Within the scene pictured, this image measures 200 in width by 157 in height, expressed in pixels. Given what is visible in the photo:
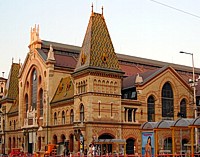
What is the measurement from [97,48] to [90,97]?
22.9ft

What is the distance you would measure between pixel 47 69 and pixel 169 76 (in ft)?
64.0

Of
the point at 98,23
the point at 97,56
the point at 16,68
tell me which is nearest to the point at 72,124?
the point at 97,56

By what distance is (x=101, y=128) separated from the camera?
181 feet

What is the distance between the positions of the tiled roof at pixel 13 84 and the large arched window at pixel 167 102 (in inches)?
1369

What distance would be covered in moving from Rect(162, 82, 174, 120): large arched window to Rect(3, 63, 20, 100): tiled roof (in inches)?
1369

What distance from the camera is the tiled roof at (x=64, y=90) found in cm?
6261

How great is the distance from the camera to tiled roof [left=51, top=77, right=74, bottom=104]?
6261 cm

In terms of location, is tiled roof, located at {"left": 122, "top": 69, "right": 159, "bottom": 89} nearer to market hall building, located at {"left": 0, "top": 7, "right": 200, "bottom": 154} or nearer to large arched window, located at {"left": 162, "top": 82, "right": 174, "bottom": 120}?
market hall building, located at {"left": 0, "top": 7, "right": 200, "bottom": 154}

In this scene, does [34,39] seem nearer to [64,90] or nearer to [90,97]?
[64,90]

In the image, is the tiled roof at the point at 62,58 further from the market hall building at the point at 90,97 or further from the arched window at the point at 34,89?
the arched window at the point at 34,89

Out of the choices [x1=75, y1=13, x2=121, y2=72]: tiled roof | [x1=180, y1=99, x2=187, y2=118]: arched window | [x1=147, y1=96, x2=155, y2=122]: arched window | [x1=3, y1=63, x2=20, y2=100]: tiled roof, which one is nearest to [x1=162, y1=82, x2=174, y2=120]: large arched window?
Answer: [x1=180, y1=99, x2=187, y2=118]: arched window

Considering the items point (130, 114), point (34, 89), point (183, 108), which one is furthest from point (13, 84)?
point (183, 108)

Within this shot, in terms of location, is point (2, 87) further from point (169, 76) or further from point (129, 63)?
point (169, 76)

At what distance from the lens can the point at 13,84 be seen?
86.6 meters
